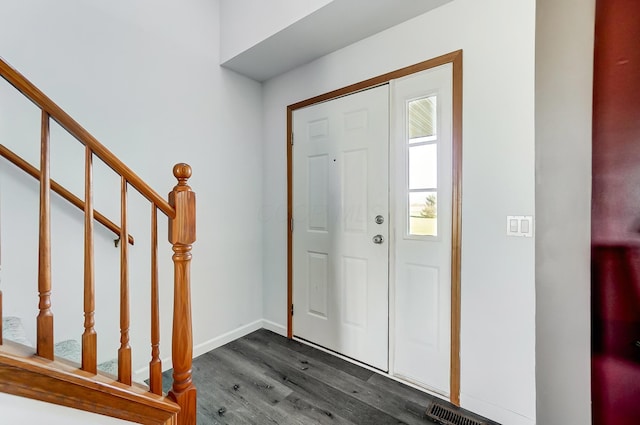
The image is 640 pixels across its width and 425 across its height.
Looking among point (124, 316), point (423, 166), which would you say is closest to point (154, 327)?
point (124, 316)

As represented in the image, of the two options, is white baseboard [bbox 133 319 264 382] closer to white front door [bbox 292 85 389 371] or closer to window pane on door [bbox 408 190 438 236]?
white front door [bbox 292 85 389 371]

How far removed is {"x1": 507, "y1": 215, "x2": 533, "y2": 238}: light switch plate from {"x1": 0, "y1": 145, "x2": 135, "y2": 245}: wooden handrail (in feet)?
7.11

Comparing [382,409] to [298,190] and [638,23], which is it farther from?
[638,23]

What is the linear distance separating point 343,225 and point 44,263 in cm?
161

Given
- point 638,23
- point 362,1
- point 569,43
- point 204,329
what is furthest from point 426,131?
point 204,329

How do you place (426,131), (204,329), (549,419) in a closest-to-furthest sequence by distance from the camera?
(549,419), (426,131), (204,329)

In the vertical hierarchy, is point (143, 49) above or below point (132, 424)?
above

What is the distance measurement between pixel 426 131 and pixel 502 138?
406 mm

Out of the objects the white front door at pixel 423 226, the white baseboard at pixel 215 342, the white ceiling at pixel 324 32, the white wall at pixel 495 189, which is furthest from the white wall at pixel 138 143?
the white wall at pixel 495 189

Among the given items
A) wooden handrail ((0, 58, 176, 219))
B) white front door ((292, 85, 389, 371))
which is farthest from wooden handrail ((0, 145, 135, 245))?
white front door ((292, 85, 389, 371))

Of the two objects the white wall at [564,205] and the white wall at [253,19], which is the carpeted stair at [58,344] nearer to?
the white wall at [564,205]

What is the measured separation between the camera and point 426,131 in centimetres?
169

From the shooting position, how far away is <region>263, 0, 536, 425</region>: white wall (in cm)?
137

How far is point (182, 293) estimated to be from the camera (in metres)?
1.09
